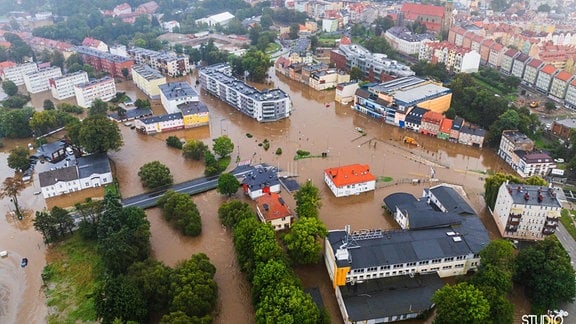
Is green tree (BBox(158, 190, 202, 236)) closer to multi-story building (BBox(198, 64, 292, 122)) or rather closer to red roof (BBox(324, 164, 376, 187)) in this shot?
red roof (BBox(324, 164, 376, 187))

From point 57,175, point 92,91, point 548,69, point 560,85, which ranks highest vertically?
point 548,69

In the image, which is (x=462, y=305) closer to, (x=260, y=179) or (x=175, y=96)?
(x=260, y=179)

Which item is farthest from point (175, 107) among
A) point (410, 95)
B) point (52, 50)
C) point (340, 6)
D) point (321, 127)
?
point (340, 6)

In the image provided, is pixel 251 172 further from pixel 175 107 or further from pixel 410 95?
pixel 410 95

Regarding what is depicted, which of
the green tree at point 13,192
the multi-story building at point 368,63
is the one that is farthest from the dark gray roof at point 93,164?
the multi-story building at point 368,63

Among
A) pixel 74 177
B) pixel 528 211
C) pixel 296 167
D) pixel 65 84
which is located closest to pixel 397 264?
pixel 528 211

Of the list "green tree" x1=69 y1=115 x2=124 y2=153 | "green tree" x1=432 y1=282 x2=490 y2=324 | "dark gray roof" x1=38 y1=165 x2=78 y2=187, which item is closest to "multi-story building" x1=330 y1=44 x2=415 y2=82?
"green tree" x1=69 y1=115 x2=124 y2=153
